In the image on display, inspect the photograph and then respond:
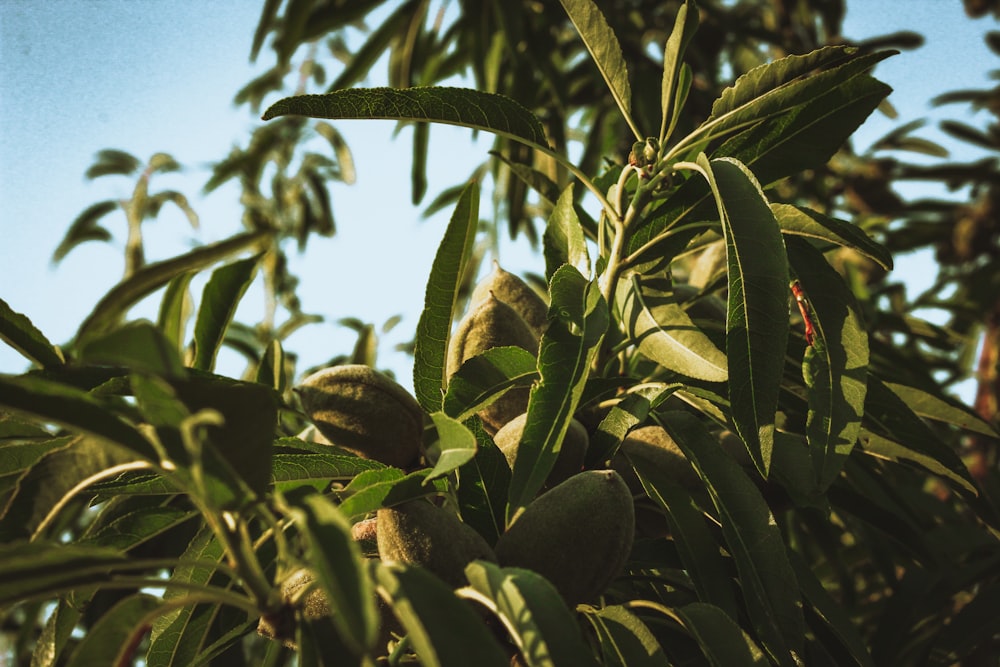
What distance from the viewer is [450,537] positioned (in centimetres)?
69

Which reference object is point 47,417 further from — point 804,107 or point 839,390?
point 804,107

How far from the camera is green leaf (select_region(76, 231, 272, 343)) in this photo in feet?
2.01

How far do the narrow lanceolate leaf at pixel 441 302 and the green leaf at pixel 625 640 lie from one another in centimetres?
28

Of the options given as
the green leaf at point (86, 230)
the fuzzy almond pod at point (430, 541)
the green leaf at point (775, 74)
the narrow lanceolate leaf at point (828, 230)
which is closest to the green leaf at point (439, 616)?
the fuzzy almond pod at point (430, 541)

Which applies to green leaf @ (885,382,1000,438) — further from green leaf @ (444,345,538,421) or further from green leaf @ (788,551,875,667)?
green leaf @ (444,345,538,421)

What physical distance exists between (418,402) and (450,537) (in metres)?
0.25

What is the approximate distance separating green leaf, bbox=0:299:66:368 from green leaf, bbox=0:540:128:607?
13.7 inches

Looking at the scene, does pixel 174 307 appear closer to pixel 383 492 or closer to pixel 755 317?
pixel 383 492

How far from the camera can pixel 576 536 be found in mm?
683

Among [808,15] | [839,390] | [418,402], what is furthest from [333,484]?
[808,15]

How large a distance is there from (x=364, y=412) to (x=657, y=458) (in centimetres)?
31

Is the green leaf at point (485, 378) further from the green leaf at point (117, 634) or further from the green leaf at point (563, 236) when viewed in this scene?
the green leaf at point (117, 634)

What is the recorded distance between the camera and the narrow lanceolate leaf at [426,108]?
2.79 ft

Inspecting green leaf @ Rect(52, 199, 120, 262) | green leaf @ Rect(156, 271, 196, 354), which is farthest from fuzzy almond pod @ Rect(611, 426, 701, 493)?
green leaf @ Rect(52, 199, 120, 262)
